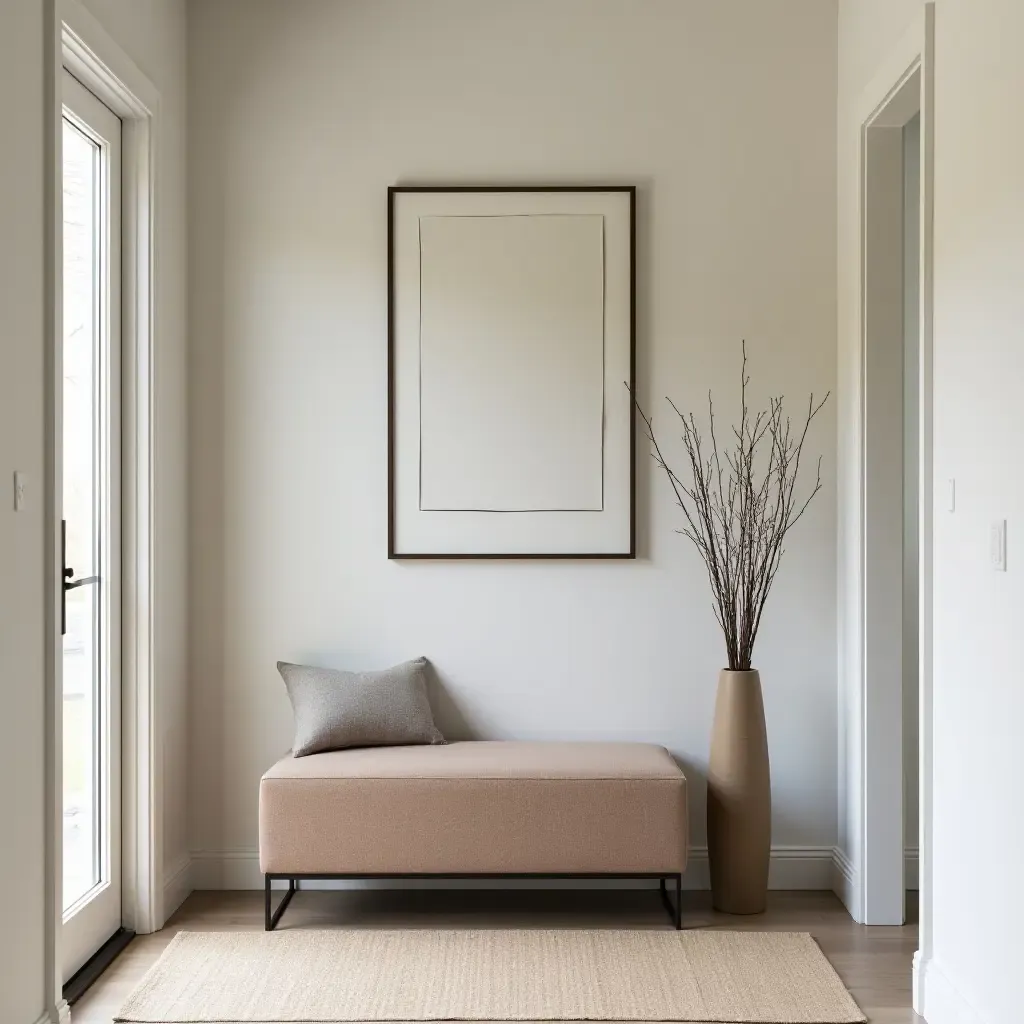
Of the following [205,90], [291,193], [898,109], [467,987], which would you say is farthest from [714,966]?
[205,90]

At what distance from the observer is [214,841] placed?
3.61 meters

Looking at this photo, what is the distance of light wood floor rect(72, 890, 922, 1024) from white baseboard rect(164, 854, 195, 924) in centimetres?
3

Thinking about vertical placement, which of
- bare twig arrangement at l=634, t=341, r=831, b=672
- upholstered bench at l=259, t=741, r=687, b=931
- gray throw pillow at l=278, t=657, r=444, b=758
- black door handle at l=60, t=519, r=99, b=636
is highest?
bare twig arrangement at l=634, t=341, r=831, b=672

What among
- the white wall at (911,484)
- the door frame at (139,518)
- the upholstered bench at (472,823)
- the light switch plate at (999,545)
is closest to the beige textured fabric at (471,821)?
the upholstered bench at (472,823)

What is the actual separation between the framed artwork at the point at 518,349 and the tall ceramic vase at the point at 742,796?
589mm

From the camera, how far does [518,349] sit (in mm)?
3580

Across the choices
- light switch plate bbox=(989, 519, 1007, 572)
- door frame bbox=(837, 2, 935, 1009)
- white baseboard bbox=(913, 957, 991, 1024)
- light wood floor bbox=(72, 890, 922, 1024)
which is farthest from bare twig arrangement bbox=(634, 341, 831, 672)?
light switch plate bbox=(989, 519, 1007, 572)

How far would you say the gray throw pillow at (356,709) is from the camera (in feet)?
11.1

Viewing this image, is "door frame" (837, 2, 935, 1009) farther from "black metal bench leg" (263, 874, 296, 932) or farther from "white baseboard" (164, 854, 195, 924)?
"white baseboard" (164, 854, 195, 924)

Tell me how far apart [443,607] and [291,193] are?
4.71ft

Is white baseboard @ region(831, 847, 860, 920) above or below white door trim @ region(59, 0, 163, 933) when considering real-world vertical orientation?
below

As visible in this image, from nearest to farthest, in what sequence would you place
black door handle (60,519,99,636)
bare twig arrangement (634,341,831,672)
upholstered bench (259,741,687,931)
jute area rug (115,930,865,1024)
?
1. black door handle (60,519,99,636)
2. jute area rug (115,930,865,1024)
3. upholstered bench (259,741,687,931)
4. bare twig arrangement (634,341,831,672)

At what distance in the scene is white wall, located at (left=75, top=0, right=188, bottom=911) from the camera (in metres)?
3.28

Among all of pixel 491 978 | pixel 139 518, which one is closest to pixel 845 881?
pixel 491 978
